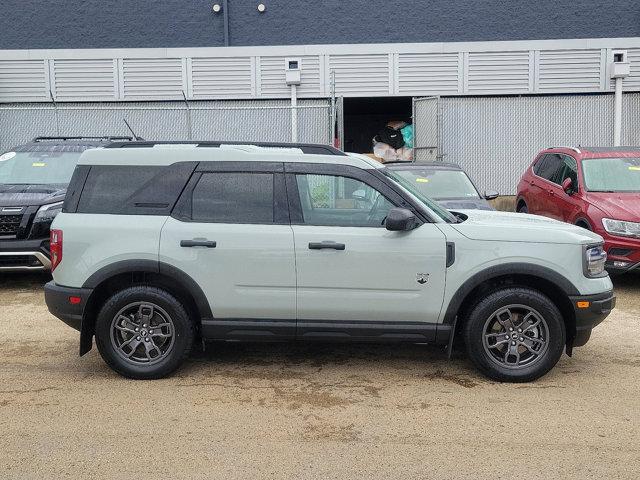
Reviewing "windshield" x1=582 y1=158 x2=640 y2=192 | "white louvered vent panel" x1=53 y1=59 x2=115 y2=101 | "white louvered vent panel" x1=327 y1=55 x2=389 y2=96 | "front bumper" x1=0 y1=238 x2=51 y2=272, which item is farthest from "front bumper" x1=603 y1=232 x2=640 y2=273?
"white louvered vent panel" x1=53 y1=59 x2=115 y2=101

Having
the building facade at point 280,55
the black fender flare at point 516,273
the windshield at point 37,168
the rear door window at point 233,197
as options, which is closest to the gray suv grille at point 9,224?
the windshield at point 37,168

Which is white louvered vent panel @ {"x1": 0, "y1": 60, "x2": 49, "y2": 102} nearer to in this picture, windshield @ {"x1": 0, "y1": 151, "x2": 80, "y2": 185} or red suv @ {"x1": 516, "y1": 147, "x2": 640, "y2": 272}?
windshield @ {"x1": 0, "y1": 151, "x2": 80, "y2": 185}

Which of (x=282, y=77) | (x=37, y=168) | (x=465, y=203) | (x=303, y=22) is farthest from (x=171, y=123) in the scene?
(x=465, y=203)

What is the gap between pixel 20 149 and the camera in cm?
1029

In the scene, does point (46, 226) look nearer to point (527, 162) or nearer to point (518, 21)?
point (527, 162)

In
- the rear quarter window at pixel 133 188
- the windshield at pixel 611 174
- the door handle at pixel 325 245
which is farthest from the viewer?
the windshield at pixel 611 174

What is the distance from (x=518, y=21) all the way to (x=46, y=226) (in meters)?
12.9

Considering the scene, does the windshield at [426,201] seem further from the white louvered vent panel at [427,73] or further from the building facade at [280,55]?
the white louvered vent panel at [427,73]

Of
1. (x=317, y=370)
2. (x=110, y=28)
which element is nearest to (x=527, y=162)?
(x=110, y=28)

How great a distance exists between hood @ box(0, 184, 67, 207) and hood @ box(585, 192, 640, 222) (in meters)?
6.68

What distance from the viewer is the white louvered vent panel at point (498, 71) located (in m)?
17.0

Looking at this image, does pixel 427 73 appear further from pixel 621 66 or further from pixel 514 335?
pixel 514 335

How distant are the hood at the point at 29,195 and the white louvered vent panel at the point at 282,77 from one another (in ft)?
27.9

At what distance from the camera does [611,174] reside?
9.73 metres
